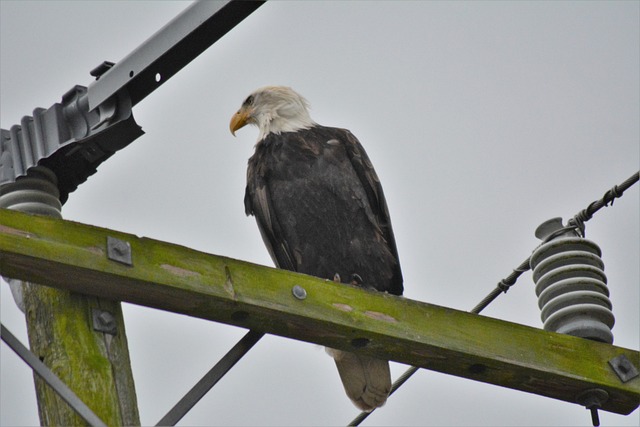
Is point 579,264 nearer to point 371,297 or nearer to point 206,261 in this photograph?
point 371,297

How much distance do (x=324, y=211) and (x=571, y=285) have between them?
1755mm

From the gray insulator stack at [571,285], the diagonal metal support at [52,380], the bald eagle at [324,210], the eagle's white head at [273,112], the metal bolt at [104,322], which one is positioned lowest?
the diagonal metal support at [52,380]

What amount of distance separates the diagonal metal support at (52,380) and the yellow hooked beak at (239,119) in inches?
159

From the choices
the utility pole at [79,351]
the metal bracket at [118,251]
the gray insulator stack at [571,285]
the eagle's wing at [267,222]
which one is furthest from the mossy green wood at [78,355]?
the eagle's wing at [267,222]

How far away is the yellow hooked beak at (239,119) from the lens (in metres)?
7.23

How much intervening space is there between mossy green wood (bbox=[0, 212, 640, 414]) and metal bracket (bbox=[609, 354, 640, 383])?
18 mm

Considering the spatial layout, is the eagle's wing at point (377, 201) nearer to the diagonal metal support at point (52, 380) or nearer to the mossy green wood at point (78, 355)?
the mossy green wood at point (78, 355)

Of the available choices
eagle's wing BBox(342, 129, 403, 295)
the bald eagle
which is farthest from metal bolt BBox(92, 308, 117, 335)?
eagle's wing BBox(342, 129, 403, 295)

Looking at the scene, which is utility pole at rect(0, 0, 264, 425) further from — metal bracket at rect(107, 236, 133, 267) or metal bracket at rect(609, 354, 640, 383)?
metal bracket at rect(609, 354, 640, 383)

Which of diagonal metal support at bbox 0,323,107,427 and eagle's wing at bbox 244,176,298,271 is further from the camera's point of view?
eagle's wing at bbox 244,176,298,271

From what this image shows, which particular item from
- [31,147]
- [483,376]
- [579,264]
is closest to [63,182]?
[31,147]

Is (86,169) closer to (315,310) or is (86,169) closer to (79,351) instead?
(79,351)

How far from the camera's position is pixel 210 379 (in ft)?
11.4

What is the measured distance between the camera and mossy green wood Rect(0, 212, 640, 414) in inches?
137
